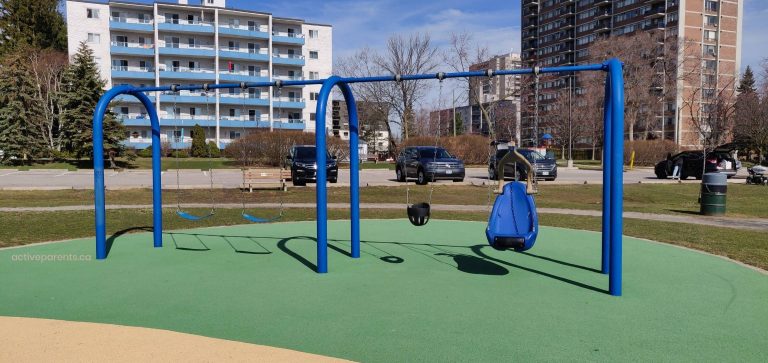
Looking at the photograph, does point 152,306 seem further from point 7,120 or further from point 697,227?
point 7,120

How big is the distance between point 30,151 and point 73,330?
44.6 m

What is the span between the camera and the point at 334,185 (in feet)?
74.5

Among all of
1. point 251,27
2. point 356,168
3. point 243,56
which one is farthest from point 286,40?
point 356,168

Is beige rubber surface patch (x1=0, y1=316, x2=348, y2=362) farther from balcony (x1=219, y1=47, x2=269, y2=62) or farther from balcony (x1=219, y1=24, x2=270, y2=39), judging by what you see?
balcony (x1=219, y1=24, x2=270, y2=39)

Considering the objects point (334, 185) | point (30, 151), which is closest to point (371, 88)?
point (30, 151)

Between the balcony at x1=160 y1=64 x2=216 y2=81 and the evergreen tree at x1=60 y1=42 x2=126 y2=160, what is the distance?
72.6 ft

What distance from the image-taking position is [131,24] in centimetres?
6228

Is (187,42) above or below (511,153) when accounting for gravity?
above

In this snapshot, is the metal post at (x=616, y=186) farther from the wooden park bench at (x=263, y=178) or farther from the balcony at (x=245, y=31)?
the balcony at (x=245, y=31)

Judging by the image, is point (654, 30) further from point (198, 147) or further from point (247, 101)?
point (198, 147)

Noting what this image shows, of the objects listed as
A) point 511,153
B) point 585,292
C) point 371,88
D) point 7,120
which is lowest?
point 585,292

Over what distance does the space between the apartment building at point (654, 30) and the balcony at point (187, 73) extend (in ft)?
128

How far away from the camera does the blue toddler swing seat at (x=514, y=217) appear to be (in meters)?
6.05

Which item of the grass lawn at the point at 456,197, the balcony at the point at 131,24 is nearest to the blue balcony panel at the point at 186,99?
the balcony at the point at 131,24
